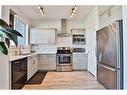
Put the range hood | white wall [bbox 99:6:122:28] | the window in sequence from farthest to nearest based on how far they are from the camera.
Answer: the range hood
the window
white wall [bbox 99:6:122:28]

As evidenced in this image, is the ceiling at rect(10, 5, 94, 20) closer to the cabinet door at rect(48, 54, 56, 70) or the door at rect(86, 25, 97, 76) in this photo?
the door at rect(86, 25, 97, 76)

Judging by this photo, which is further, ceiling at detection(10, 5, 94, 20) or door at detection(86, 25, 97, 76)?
door at detection(86, 25, 97, 76)

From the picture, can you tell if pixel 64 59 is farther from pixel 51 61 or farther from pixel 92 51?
pixel 92 51

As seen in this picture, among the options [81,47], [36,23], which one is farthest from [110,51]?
[36,23]

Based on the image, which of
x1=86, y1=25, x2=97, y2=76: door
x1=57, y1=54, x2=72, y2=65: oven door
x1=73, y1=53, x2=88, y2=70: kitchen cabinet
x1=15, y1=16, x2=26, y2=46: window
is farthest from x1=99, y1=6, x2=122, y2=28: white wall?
x1=57, y1=54, x2=72, y2=65: oven door

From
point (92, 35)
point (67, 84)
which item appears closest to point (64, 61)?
point (92, 35)

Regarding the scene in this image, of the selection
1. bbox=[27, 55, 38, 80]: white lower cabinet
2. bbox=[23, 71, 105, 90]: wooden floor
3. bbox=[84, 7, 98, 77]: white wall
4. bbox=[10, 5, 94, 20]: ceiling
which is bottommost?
bbox=[23, 71, 105, 90]: wooden floor

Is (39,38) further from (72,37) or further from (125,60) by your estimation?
(125,60)

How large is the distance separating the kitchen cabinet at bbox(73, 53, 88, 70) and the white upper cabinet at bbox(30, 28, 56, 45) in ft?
4.43

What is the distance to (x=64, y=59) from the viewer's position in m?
9.27

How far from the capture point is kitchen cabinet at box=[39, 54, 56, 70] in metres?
9.26

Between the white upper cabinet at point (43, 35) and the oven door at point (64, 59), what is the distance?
2.71ft

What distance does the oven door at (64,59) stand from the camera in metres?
9.24

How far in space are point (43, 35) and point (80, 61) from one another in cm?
220
